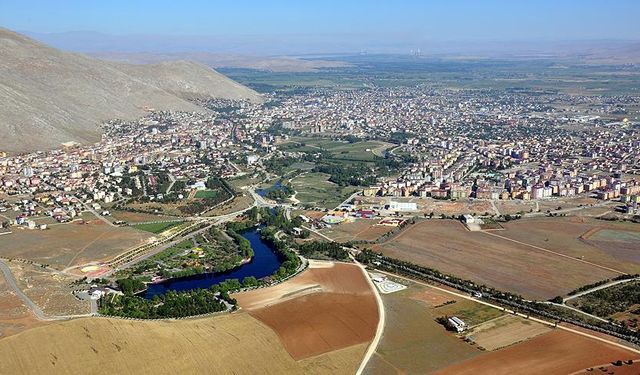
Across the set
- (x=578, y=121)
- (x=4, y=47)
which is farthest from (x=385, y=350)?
(x=4, y=47)

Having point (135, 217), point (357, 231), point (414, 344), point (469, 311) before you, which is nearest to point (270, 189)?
point (135, 217)

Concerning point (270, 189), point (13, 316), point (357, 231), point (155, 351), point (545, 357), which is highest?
point (155, 351)

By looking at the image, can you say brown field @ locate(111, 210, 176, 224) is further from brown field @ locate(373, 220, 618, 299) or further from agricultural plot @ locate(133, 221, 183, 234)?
brown field @ locate(373, 220, 618, 299)

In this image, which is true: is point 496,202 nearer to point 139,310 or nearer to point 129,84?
point 139,310

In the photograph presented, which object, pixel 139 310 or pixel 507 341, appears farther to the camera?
pixel 139 310

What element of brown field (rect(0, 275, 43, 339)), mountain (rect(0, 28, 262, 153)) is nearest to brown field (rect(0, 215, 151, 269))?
brown field (rect(0, 275, 43, 339))

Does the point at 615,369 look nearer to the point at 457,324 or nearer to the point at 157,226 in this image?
the point at 457,324

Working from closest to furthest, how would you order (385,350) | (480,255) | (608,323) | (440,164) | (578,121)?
1. (385,350)
2. (608,323)
3. (480,255)
4. (440,164)
5. (578,121)

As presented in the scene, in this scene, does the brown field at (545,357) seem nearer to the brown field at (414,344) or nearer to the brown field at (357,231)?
the brown field at (414,344)
